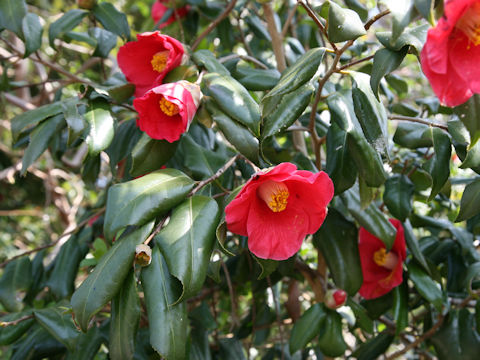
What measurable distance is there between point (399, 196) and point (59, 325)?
2.56 feet

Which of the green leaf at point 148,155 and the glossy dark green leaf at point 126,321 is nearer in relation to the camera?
the glossy dark green leaf at point 126,321

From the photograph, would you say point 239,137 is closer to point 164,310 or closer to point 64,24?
point 164,310

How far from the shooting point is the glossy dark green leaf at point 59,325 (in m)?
0.96

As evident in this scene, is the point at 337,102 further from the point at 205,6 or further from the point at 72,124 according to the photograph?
the point at 205,6

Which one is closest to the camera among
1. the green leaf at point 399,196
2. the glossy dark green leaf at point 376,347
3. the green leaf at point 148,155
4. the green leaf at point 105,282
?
the green leaf at point 105,282

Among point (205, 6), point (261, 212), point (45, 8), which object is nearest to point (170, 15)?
point (205, 6)

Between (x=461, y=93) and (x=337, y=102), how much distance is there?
10.3 inches

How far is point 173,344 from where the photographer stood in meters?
0.68

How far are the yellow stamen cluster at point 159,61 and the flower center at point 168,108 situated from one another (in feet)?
0.58

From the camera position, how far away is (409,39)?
66 cm

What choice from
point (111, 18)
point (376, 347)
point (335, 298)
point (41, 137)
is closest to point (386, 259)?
point (335, 298)

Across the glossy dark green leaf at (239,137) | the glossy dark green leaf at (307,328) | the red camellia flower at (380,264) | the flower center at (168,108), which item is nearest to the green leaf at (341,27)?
the glossy dark green leaf at (239,137)

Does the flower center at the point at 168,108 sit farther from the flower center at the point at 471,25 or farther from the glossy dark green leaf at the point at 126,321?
the flower center at the point at 471,25

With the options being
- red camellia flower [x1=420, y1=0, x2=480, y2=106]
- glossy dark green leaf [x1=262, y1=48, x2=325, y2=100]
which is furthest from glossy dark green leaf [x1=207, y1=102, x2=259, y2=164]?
red camellia flower [x1=420, y1=0, x2=480, y2=106]
